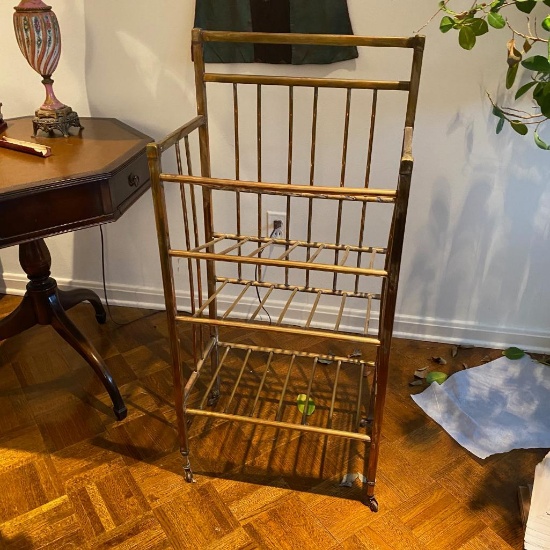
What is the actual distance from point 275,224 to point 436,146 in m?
0.52

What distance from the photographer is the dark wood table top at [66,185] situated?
109 centimetres

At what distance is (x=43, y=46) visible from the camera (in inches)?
51.6

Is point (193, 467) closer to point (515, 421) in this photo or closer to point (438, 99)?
point (515, 421)

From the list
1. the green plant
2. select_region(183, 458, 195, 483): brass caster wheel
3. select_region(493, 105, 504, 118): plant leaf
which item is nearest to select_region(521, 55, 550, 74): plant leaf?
the green plant

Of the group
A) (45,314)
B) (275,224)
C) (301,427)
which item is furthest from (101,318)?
(301,427)

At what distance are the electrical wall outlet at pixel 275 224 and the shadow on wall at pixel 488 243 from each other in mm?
393

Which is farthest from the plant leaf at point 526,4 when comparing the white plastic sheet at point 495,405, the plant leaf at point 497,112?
the white plastic sheet at point 495,405

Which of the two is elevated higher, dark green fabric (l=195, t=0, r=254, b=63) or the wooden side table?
dark green fabric (l=195, t=0, r=254, b=63)

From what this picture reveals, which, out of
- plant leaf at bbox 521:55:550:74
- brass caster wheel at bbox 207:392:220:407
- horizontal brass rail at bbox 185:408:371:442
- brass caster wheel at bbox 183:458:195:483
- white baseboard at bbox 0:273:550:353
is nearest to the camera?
plant leaf at bbox 521:55:550:74

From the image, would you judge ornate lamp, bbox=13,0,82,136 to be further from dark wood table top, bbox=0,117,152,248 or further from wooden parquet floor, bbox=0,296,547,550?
wooden parquet floor, bbox=0,296,547,550

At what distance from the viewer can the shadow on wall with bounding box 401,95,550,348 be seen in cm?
149

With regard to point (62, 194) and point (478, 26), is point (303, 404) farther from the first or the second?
point (478, 26)

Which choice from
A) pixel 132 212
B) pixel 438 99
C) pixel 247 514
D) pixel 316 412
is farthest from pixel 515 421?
pixel 132 212

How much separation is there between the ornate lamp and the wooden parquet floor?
2.38 feet
